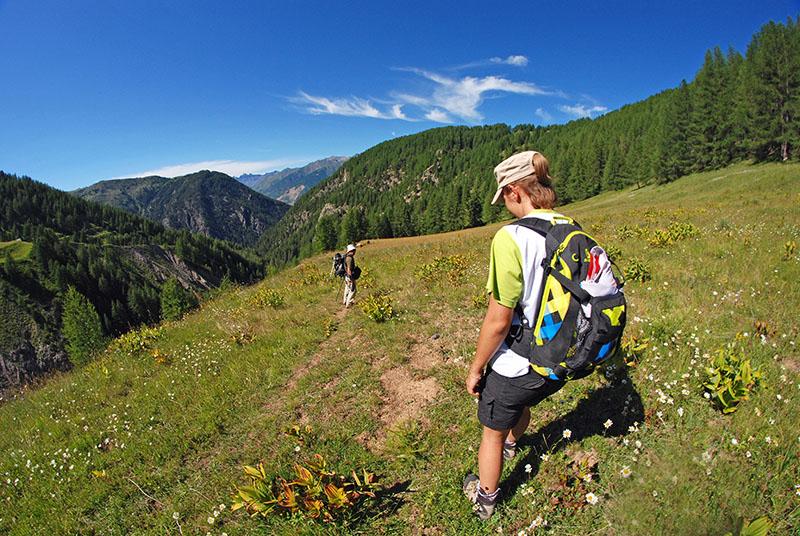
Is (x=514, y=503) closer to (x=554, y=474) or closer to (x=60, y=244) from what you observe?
(x=554, y=474)

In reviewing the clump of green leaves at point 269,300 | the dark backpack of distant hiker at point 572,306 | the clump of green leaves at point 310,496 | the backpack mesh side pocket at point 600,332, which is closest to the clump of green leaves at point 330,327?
the clump of green leaves at point 269,300

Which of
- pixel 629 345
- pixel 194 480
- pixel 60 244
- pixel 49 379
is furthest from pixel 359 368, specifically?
pixel 60 244

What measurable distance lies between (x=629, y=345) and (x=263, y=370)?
6.70m

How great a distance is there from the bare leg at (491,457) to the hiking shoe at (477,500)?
0.11 metres

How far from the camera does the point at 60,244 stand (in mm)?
139500

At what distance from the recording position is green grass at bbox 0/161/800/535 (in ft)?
11.1

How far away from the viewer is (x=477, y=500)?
3.53 m

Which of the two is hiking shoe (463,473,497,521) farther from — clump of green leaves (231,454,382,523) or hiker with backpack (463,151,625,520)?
clump of green leaves (231,454,382,523)

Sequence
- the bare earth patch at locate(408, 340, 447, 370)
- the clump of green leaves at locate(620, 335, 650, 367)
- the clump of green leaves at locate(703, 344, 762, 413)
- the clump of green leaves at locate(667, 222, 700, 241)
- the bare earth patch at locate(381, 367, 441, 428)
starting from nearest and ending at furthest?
the clump of green leaves at locate(703, 344, 762, 413)
the clump of green leaves at locate(620, 335, 650, 367)
the bare earth patch at locate(381, 367, 441, 428)
the bare earth patch at locate(408, 340, 447, 370)
the clump of green leaves at locate(667, 222, 700, 241)

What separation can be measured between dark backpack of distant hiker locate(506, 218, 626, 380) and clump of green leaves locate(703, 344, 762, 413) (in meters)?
2.32

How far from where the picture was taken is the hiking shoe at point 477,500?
3.44 m

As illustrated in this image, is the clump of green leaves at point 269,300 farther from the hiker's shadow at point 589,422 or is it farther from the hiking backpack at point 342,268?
the hiker's shadow at point 589,422

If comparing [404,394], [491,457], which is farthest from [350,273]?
[491,457]

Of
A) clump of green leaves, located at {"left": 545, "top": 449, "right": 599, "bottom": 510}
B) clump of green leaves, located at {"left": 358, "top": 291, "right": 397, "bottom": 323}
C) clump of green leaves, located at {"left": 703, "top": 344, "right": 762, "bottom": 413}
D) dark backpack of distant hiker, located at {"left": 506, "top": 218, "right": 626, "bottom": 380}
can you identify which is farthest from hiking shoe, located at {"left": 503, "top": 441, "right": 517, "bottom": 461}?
clump of green leaves, located at {"left": 358, "top": 291, "right": 397, "bottom": 323}
